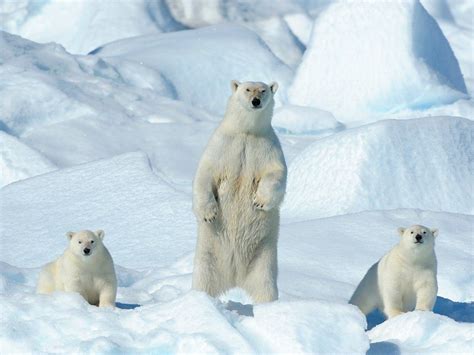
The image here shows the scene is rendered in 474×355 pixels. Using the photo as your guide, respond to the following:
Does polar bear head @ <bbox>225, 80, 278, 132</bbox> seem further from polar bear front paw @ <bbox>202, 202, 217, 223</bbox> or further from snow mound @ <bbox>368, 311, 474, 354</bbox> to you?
snow mound @ <bbox>368, 311, 474, 354</bbox>

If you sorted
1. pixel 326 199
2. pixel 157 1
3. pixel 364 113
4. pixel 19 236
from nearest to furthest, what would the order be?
pixel 19 236
pixel 326 199
pixel 364 113
pixel 157 1

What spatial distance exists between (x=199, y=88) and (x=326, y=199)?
5921 millimetres

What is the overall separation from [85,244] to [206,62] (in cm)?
921

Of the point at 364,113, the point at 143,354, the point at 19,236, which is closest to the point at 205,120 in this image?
the point at 364,113

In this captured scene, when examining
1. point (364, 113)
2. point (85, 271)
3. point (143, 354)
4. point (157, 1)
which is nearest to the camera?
point (143, 354)

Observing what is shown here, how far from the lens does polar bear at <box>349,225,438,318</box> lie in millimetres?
4672

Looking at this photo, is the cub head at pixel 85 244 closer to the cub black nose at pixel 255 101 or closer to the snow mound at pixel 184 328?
the snow mound at pixel 184 328

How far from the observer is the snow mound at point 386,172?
25.5 ft

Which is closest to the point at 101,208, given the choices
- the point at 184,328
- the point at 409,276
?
the point at 409,276

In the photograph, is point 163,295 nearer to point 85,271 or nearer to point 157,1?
point 85,271

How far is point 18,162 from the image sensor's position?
8.91m

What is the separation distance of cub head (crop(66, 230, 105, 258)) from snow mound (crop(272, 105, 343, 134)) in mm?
7728

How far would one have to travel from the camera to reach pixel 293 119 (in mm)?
12188

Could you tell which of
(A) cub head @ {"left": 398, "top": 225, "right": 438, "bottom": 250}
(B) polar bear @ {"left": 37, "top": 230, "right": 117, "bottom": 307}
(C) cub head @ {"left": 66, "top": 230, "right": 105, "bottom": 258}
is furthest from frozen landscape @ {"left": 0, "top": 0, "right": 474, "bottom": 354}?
(A) cub head @ {"left": 398, "top": 225, "right": 438, "bottom": 250}
